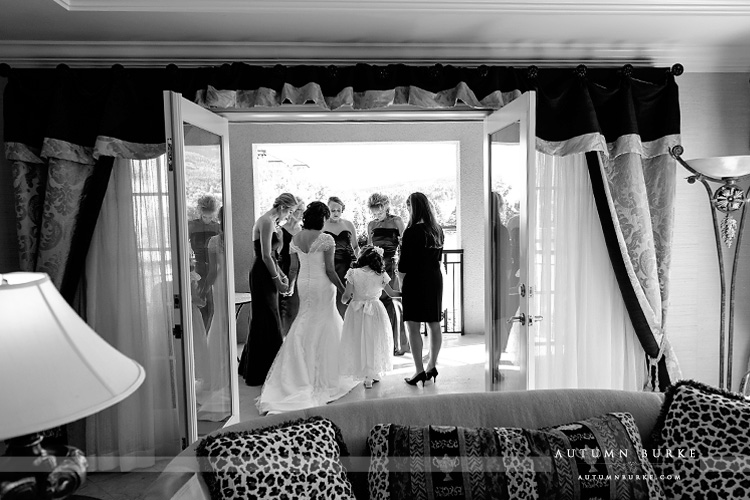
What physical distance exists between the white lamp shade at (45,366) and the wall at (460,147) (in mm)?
5283

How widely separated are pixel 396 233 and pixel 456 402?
3561mm

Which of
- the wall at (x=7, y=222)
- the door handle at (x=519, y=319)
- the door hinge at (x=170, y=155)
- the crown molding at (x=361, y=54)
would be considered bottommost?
the door handle at (x=519, y=319)

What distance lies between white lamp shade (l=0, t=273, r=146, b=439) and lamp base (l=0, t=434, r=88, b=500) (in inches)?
4.1

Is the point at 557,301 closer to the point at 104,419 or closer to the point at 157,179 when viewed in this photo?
the point at 157,179

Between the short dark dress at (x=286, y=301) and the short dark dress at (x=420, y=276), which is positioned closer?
the short dark dress at (x=420, y=276)

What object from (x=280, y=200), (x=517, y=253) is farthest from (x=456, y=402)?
(x=280, y=200)

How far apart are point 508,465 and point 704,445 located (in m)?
0.62

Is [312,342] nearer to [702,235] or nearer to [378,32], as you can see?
[378,32]

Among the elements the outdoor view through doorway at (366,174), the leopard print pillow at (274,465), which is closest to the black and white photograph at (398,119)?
the leopard print pillow at (274,465)

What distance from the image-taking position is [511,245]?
10.4 ft

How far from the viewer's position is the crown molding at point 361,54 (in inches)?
123

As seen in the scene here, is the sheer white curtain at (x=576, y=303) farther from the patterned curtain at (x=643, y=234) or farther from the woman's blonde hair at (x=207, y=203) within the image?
the woman's blonde hair at (x=207, y=203)

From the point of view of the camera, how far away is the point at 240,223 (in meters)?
6.23

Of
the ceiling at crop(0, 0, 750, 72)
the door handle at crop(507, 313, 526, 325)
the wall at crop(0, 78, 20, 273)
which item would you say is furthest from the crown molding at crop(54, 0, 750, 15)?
the door handle at crop(507, 313, 526, 325)
